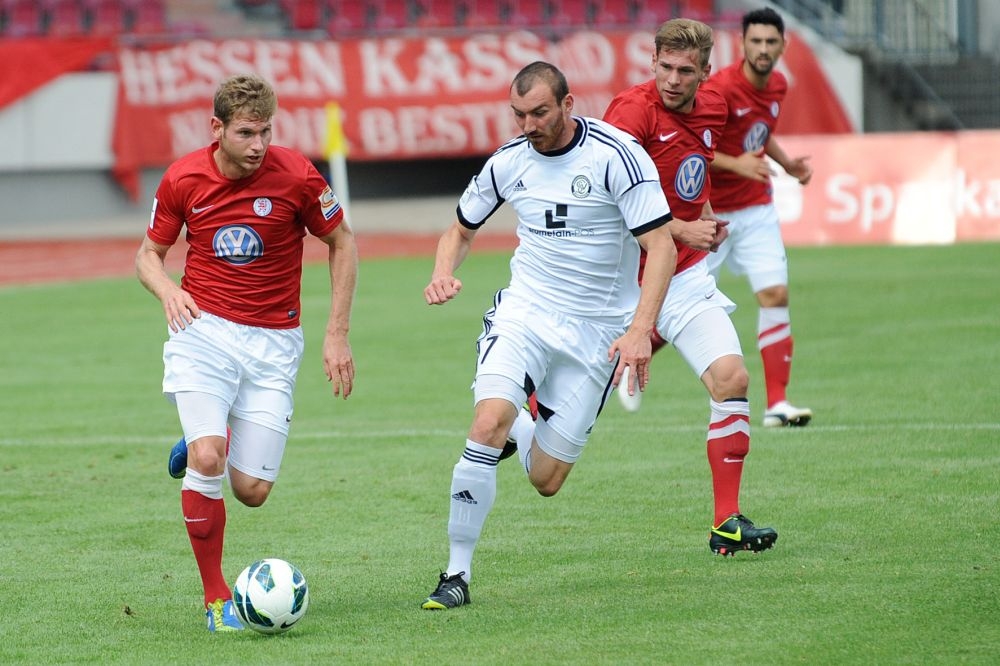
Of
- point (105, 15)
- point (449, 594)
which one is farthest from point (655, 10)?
point (449, 594)

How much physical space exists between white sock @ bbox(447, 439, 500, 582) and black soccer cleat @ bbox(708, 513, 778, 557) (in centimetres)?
117

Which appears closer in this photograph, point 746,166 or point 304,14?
point 746,166

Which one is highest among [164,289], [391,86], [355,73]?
[164,289]

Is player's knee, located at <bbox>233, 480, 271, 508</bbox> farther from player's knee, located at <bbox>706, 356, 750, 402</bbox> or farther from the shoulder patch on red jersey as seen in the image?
player's knee, located at <bbox>706, 356, 750, 402</bbox>

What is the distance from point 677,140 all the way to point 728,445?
4.88 feet

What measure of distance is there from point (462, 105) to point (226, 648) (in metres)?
22.6

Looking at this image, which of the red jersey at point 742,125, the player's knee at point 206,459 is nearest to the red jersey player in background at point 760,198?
the red jersey at point 742,125

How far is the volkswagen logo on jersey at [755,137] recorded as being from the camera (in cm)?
992

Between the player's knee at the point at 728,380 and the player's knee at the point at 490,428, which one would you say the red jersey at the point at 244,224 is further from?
the player's knee at the point at 728,380

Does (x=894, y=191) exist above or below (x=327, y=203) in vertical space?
below

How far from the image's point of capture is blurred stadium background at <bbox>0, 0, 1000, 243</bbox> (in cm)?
2647

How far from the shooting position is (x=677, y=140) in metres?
7.43

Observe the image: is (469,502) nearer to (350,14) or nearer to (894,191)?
(894,191)

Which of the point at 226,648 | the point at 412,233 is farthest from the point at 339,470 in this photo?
the point at 412,233
